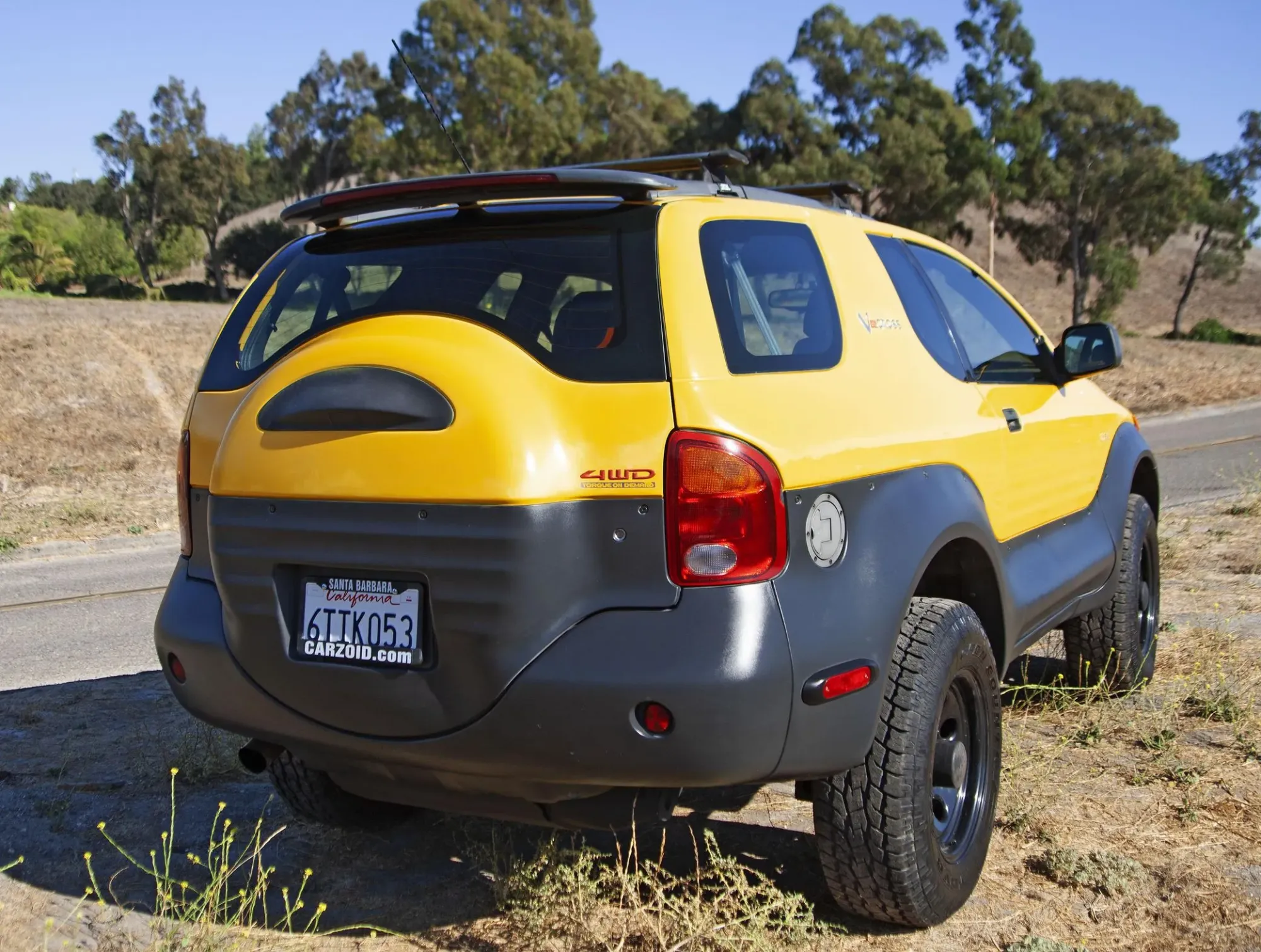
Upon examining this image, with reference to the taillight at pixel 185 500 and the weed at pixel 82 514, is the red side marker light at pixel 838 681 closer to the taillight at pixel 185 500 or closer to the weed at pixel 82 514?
the taillight at pixel 185 500

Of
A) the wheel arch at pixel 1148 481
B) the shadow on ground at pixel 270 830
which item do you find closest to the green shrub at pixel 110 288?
the shadow on ground at pixel 270 830

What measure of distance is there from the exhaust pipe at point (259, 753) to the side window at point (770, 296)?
1.62 metres

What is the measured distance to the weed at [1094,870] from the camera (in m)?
3.47

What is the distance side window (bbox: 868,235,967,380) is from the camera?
3773mm

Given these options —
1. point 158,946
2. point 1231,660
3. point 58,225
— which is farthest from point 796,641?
point 58,225

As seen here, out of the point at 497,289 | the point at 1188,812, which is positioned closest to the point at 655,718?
the point at 497,289

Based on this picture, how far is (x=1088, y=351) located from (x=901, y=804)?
2.23 metres

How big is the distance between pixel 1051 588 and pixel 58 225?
2431 inches

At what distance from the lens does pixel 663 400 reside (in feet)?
9.08

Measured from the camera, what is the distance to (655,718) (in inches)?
106

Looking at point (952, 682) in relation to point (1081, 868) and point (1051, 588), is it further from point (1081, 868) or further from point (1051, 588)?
point (1051, 588)

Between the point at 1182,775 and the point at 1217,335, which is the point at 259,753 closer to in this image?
the point at 1182,775

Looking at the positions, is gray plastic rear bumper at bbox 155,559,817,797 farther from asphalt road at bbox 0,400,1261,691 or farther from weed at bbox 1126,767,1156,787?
asphalt road at bbox 0,400,1261,691

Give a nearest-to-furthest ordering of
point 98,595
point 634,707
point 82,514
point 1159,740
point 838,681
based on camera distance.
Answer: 1. point 634,707
2. point 838,681
3. point 1159,740
4. point 98,595
5. point 82,514
